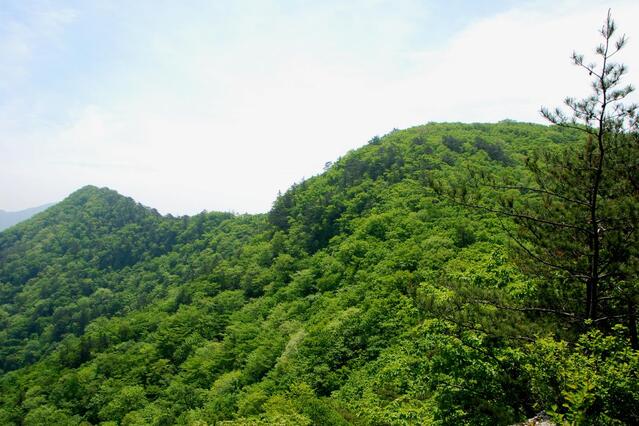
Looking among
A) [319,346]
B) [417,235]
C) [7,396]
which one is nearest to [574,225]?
[319,346]

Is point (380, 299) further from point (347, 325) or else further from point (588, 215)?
point (588, 215)

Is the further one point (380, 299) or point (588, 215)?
point (380, 299)

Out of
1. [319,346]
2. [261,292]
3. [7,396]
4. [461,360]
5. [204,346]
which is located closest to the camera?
[461,360]

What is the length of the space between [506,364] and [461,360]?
53.7 inches

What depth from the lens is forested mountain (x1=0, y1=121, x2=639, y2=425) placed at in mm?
12227

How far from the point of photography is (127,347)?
173ft

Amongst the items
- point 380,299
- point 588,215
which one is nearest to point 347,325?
point 380,299

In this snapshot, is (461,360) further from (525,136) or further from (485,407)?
(525,136)

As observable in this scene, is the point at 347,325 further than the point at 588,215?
Yes

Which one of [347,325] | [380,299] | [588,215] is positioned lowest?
[347,325]

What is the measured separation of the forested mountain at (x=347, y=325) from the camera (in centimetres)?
1223

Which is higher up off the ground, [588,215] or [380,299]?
[588,215]

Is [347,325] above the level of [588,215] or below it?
below

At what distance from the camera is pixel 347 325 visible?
28.9m
